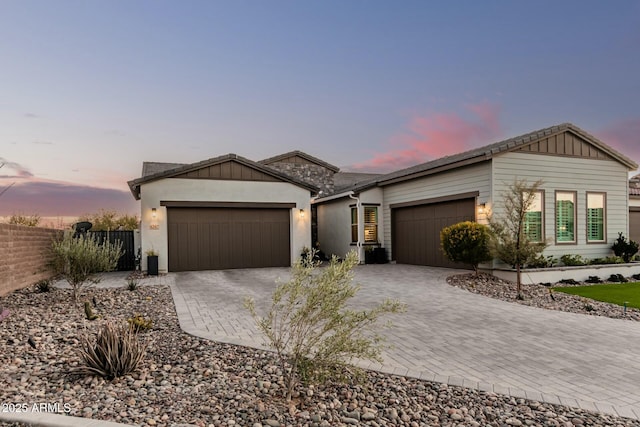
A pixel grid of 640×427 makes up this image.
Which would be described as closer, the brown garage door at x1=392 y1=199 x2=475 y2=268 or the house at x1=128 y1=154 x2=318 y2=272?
the brown garage door at x1=392 y1=199 x2=475 y2=268

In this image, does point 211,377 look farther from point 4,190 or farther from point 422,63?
point 422,63

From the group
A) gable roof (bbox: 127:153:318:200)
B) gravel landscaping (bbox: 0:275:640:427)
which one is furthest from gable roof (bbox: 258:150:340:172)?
gravel landscaping (bbox: 0:275:640:427)

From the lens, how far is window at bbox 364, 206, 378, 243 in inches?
667

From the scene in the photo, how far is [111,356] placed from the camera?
371 centimetres

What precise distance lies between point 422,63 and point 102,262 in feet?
36.9

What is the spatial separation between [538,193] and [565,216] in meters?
1.43

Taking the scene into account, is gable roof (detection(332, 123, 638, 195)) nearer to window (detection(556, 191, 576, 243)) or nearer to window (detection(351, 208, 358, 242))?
window (detection(556, 191, 576, 243))

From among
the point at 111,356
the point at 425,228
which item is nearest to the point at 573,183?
the point at 425,228

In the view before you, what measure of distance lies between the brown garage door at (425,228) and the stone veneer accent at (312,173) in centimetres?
819

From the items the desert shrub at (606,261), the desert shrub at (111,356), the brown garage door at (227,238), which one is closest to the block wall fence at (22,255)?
the brown garage door at (227,238)

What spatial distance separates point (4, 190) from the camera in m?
5.49

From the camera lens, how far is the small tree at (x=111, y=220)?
21.9 metres

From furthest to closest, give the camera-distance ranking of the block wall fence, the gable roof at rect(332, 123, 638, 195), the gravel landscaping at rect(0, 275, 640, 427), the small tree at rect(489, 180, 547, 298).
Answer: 1. the gable roof at rect(332, 123, 638, 195)
2. the small tree at rect(489, 180, 547, 298)
3. the block wall fence
4. the gravel landscaping at rect(0, 275, 640, 427)

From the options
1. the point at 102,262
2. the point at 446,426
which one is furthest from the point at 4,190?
the point at 446,426
